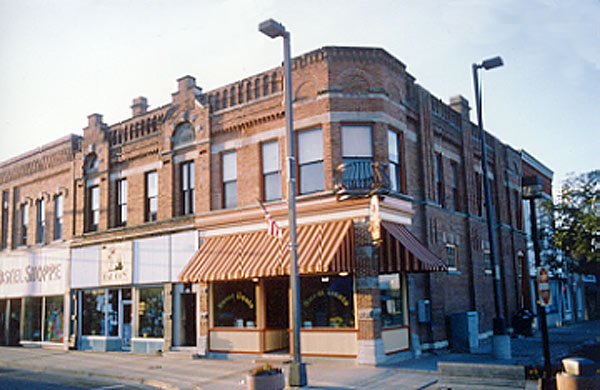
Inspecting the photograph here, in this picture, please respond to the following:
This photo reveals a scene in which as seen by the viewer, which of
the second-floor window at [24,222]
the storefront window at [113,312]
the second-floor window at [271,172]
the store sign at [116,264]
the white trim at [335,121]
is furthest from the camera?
the second-floor window at [24,222]

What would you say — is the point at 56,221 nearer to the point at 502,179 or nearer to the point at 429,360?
the point at 429,360

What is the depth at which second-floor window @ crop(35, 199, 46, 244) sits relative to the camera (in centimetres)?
3008

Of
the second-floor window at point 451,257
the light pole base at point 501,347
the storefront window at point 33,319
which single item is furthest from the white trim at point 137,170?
the light pole base at point 501,347

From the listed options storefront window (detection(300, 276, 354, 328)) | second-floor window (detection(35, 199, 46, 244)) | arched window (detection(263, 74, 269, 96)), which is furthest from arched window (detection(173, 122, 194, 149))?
second-floor window (detection(35, 199, 46, 244))

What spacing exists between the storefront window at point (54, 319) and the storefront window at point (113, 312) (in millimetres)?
4123

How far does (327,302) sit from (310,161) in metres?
4.80

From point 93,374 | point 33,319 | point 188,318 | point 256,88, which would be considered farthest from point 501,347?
point 33,319

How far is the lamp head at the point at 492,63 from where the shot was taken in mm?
18281

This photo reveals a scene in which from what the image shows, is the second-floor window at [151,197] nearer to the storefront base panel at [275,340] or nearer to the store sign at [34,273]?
the store sign at [34,273]

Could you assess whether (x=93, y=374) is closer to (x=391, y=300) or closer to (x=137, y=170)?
(x=137, y=170)

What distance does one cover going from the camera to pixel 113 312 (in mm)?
24812

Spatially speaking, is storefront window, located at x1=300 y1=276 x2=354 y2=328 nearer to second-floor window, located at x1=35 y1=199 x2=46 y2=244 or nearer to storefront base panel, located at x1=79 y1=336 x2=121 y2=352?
storefront base panel, located at x1=79 y1=336 x2=121 y2=352

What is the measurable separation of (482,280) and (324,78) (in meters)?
12.4

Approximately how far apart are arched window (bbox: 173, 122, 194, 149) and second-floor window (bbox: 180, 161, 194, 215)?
0.87 m
